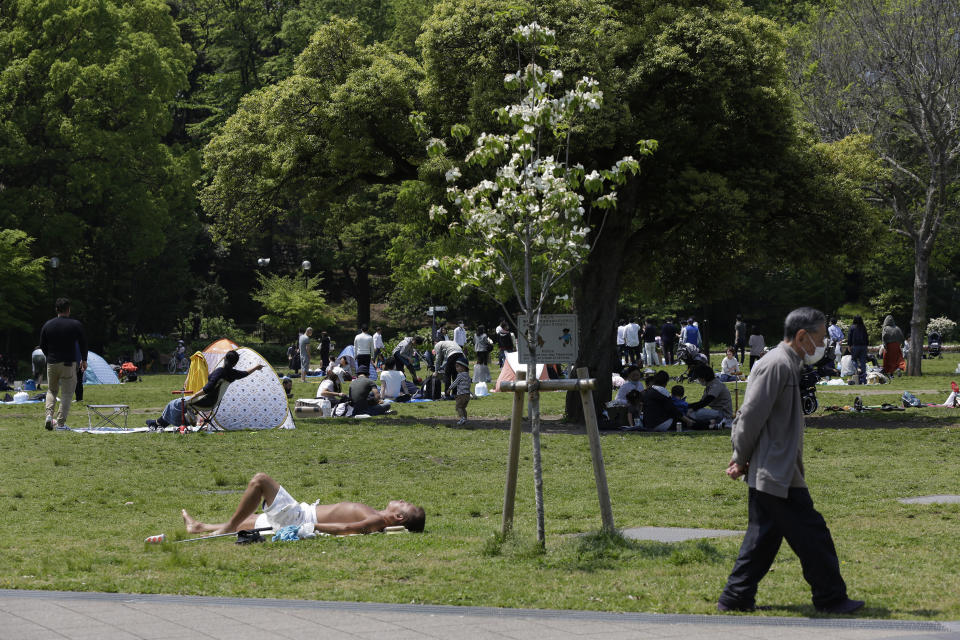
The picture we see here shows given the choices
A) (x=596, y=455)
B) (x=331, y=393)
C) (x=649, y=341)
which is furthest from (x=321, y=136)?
(x=649, y=341)

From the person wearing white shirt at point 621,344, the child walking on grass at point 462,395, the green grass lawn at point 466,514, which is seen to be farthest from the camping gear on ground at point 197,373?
the person wearing white shirt at point 621,344

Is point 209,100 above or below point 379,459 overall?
above

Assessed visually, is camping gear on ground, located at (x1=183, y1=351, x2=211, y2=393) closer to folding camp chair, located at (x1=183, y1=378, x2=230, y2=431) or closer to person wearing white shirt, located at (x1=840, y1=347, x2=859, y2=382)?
folding camp chair, located at (x1=183, y1=378, x2=230, y2=431)

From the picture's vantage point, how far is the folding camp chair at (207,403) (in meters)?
19.2

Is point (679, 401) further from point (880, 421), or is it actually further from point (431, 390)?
point (431, 390)

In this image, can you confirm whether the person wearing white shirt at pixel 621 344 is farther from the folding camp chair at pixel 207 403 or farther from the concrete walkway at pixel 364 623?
the concrete walkway at pixel 364 623

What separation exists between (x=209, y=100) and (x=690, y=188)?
1748 inches

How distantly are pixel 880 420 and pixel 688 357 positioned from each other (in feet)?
33.4

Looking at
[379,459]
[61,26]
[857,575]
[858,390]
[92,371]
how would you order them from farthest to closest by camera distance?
[61,26] → [92,371] → [858,390] → [379,459] → [857,575]

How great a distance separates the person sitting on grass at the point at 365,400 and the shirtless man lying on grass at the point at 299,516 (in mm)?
12892

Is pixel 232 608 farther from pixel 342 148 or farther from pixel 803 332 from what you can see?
pixel 342 148

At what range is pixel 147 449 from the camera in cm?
1669

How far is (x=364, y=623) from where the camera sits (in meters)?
6.32

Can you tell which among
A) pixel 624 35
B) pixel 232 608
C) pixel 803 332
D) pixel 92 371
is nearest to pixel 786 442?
pixel 803 332
